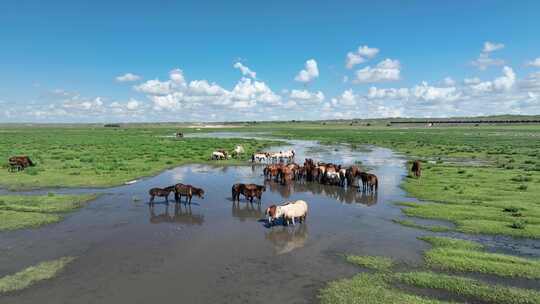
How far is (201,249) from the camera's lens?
1113cm

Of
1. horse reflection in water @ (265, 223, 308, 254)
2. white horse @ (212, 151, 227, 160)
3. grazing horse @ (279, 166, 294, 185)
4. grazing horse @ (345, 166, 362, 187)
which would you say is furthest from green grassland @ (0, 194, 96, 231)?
white horse @ (212, 151, 227, 160)

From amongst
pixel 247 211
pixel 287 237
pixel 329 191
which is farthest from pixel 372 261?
pixel 329 191

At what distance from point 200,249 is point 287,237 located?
3.20 meters

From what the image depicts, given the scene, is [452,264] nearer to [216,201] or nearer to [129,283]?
[129,283]

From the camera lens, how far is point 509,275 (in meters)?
9.12

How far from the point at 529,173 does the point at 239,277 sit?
25.8 meters

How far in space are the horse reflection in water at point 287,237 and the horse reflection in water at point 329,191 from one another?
18.3 feet

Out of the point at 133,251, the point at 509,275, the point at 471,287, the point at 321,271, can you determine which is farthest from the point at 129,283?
the point at 509,275

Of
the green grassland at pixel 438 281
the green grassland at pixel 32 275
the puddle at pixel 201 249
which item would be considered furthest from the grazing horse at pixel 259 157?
the green grassland at pixel 32 275

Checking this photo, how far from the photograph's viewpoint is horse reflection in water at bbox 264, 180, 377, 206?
18.4 m

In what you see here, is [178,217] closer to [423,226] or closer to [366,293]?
[366,293]

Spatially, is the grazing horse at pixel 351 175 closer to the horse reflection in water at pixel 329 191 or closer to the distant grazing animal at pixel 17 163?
the horse reflection in water at pixel 329 191

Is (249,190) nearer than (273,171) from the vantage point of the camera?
Yes

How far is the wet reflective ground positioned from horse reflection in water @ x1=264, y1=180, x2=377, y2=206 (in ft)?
1.07
